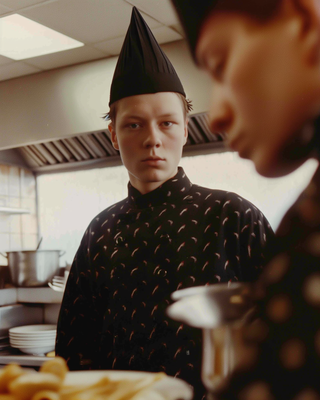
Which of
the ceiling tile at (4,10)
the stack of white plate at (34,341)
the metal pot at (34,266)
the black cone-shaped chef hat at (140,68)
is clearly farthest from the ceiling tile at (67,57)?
the black cone-shaped chef hat at (140,68)

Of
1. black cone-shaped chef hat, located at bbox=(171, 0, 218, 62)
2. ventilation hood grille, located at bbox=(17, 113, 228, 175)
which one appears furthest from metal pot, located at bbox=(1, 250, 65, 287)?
black cone-shaped chef hat, located at bbox=(171, 0, 218, 62)

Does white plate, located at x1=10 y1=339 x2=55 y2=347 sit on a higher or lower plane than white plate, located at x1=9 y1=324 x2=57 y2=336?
lower

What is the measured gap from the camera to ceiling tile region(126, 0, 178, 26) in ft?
6.43

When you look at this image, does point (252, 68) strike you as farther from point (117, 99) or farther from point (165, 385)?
point (117, 99)

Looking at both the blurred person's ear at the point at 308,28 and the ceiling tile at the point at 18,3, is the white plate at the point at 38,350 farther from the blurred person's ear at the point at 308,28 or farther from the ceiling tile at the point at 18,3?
the blurred person's ear at the point at 308,28

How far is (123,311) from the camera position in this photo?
2.67ft

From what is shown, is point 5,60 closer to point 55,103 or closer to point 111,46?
point 55,103

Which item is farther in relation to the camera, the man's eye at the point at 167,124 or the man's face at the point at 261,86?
the man's eye at the point at 167,124

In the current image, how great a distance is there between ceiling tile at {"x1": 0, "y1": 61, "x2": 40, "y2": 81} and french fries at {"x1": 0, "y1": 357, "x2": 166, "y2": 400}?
2.34 meters

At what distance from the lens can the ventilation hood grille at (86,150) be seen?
246 cm

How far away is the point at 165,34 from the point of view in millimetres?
2135

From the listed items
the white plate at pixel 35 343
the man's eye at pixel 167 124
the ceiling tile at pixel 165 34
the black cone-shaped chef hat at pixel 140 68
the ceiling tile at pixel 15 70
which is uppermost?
the ceiling tile at pixel 15 70

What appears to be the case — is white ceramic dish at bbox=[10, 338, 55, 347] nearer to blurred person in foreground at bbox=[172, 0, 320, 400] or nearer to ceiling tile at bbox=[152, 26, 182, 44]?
ceiling tile at bbox=[152, 26, 182, 44]

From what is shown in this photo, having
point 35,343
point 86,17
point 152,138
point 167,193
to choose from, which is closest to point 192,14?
point 152,138
